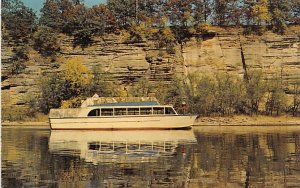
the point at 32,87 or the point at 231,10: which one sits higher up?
the point at 231,10

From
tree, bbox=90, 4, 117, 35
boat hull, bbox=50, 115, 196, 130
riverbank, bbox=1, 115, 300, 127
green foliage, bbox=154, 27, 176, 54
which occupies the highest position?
tree, bbox=90, 4, 117, 35

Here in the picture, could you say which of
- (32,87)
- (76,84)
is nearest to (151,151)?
(76,84)

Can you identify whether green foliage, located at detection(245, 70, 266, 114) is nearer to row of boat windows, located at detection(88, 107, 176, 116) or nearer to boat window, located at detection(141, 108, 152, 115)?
row of boat windows, located at detection(88, 107, 176, 116)

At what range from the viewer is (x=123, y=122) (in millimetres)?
52844

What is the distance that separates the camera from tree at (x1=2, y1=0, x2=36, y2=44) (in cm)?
8294

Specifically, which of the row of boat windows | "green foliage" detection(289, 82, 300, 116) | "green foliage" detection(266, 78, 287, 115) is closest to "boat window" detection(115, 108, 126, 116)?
the row of boat windows

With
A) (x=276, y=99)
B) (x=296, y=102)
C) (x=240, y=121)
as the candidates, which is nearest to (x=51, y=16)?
(x=240, y=121)

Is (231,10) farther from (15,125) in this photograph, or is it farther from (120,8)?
(15,125)

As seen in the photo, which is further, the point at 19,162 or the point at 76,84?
the point at 76,84

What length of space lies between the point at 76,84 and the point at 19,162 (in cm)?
4855

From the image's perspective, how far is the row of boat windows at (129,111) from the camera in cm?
5281

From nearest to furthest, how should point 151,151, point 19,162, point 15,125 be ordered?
1. point 19,162
2. point 151,151
3. point 15,125

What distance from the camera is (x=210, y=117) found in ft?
220

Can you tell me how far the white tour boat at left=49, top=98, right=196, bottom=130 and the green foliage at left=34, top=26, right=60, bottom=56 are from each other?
26356mm
